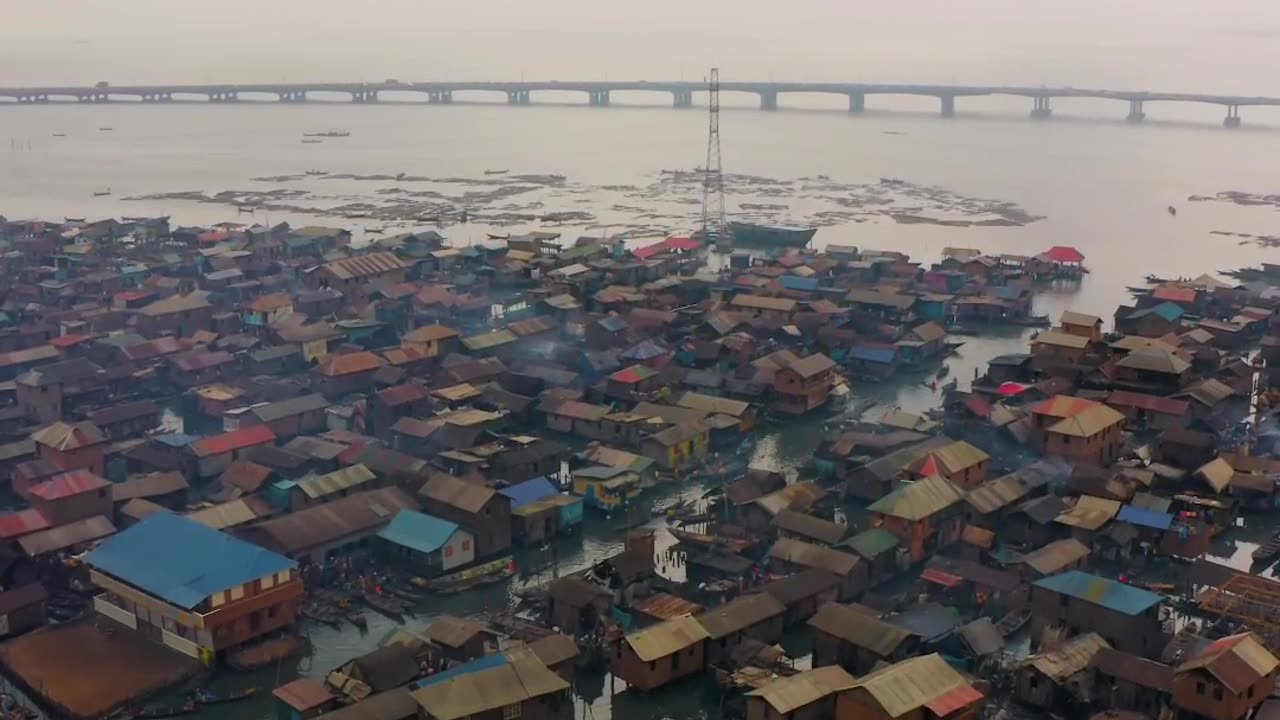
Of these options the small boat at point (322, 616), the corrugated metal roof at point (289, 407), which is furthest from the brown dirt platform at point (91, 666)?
the corrugated metal roof at point (289, 407)

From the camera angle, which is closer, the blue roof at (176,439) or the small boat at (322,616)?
the small boat at (322,616)

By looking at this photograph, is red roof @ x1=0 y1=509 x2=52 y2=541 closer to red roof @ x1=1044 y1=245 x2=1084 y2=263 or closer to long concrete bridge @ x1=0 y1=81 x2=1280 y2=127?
red roof @ x1=1044 y1=245 x2=1084 y2=263

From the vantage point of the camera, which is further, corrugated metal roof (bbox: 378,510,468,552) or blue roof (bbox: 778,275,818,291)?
blue roof (bbox: 778,275,818,291)

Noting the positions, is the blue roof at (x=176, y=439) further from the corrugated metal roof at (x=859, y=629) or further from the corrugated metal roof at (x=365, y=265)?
the corrugated metal roof at (x=365, y=265)

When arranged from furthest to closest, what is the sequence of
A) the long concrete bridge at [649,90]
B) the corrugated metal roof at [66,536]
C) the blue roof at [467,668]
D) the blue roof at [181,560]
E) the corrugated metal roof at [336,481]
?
the long concrete bridge at [649,90] → the corrugated metal roof at [336,481] → the corrugated metal roof at [66,536] → the blue roof at [181,560] → the blue roof at [467,668]

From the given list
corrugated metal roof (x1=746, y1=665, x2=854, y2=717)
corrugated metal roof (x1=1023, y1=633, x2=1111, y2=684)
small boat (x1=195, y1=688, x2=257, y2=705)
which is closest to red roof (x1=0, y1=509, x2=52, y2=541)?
small boat (x1=195, y1=688, x2=257, y2=705)

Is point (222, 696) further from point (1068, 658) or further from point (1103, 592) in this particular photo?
Result: point (1103, 592)
